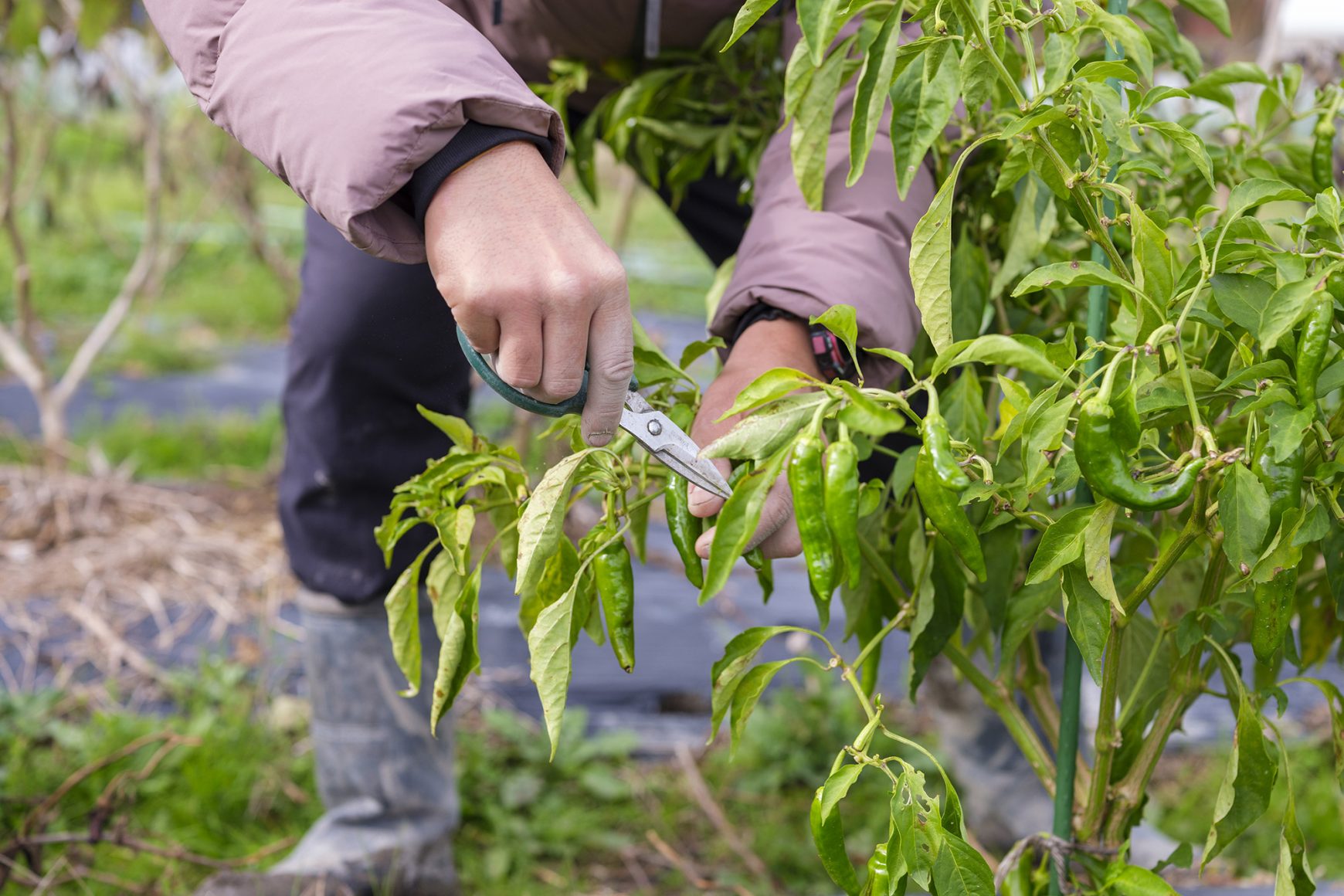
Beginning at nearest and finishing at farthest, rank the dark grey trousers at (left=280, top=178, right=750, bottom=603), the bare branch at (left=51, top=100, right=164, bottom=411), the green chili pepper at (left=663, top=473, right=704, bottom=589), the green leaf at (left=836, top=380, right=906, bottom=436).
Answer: the green leaf at (left=836, top=380, right=906, bottom=436) < the green chili pepper at (left=663, top=473, right=704, bottom=589) < the dark grey trousers at (left=280, top=178, right=750, bottom=603) < the bare branch at (left=51, top=100, right=164, bottom=411)

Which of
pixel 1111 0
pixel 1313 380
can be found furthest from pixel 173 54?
pixel 1313 380

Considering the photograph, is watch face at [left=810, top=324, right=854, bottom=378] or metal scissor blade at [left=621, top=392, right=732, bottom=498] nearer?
metal scissor blade at [left=621, top=392, right=732, bottom=498]

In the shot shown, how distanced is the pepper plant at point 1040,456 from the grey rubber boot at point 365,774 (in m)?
0.51

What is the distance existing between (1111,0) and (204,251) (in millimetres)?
5592

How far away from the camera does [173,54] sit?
0.90 metres

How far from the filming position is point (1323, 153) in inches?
35.1

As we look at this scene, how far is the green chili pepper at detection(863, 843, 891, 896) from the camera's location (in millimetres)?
702

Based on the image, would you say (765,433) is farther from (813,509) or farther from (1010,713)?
(1010,713)

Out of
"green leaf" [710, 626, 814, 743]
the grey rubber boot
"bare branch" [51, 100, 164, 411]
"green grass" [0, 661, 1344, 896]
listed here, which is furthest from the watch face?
"bare branch" [51, 100, 164, 411]

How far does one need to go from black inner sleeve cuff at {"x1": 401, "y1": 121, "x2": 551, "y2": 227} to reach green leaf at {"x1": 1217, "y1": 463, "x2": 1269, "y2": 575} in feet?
1.54

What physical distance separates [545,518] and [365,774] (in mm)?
854

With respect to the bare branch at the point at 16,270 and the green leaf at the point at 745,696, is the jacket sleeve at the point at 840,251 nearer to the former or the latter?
the green leaf at the point at 745,696

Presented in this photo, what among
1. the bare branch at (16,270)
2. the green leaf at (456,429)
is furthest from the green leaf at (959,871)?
the bare branch at (16,270)

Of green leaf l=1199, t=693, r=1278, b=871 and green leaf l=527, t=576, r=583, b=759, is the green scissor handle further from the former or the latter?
green leaf l=1199, t=693, r=1278, b=871
